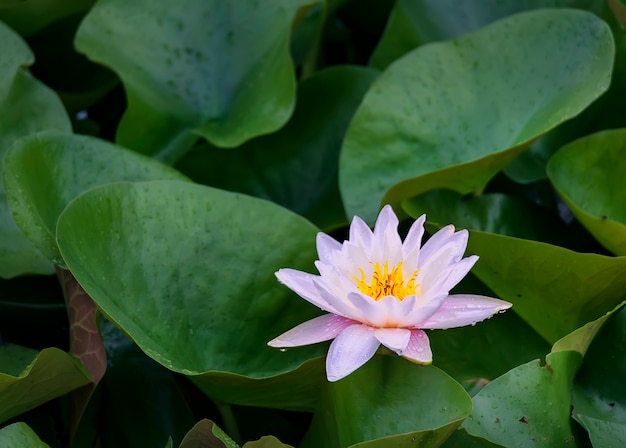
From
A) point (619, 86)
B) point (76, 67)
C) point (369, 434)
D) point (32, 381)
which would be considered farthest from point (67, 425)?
point (619, 86)

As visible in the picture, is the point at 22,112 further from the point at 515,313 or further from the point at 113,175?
the point at 515,313

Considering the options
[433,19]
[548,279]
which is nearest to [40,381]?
[548,279]

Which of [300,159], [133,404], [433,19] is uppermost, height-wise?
[433,19]

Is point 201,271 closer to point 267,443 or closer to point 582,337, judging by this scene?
point 267,443

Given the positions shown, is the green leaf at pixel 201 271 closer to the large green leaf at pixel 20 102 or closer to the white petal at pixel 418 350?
the white petal at pixel 418 350

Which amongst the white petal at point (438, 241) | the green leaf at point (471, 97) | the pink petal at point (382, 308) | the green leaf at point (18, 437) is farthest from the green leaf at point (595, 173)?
the green leaf at point (18, 437)

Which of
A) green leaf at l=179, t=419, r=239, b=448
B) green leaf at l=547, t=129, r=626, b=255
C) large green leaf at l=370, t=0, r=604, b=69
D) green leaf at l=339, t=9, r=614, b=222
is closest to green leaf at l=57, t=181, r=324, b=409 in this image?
green leaf at l=179, t=419, r=239, b=448
